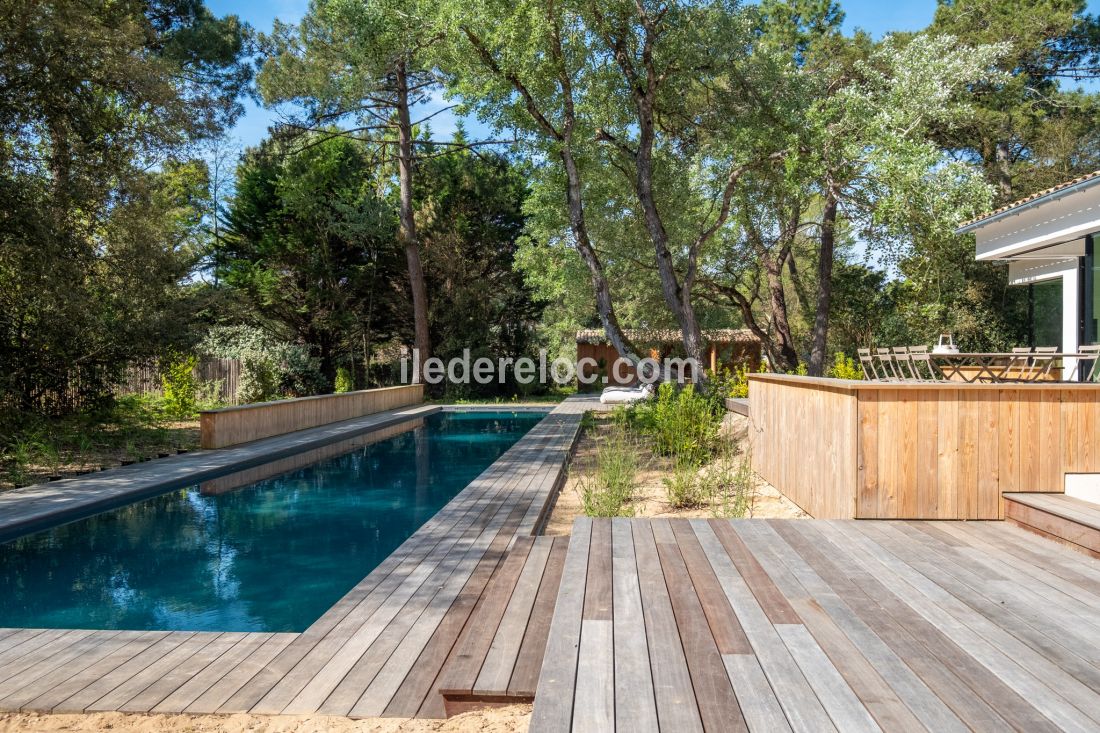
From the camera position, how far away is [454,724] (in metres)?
2.23

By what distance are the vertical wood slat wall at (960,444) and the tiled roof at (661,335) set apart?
18.2 meters

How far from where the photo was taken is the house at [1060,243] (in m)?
7.34

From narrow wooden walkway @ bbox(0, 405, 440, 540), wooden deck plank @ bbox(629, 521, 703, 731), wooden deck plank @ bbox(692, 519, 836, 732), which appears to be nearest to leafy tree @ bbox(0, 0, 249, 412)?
narrow wooden walkway @ bbox(0, 405, 440, 540)

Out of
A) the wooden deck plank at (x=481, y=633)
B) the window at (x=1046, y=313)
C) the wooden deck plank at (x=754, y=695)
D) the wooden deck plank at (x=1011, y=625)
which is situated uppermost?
the window at (x=1046, y=313)

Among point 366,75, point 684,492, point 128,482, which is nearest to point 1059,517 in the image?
point 684,492

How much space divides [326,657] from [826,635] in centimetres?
194

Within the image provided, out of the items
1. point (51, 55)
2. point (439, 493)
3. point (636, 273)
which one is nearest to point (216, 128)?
point (51, 55)

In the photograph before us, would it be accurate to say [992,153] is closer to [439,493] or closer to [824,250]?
[824,250]

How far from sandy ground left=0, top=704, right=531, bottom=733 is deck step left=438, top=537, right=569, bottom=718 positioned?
2.4 inches

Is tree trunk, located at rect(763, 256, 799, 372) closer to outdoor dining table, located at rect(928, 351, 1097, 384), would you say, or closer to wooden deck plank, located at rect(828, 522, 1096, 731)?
outdoor dining table, located at rect(928, 351, 1097, 384)

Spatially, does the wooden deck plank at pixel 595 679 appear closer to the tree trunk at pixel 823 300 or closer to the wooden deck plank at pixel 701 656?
the wooden deck plank at pixel 701 656

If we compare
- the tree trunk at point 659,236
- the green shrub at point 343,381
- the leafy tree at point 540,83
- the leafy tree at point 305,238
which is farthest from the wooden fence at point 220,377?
the tree trunk at point 659,236

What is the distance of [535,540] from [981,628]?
242 centimetres

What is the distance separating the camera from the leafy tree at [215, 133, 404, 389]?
56.5 ft
